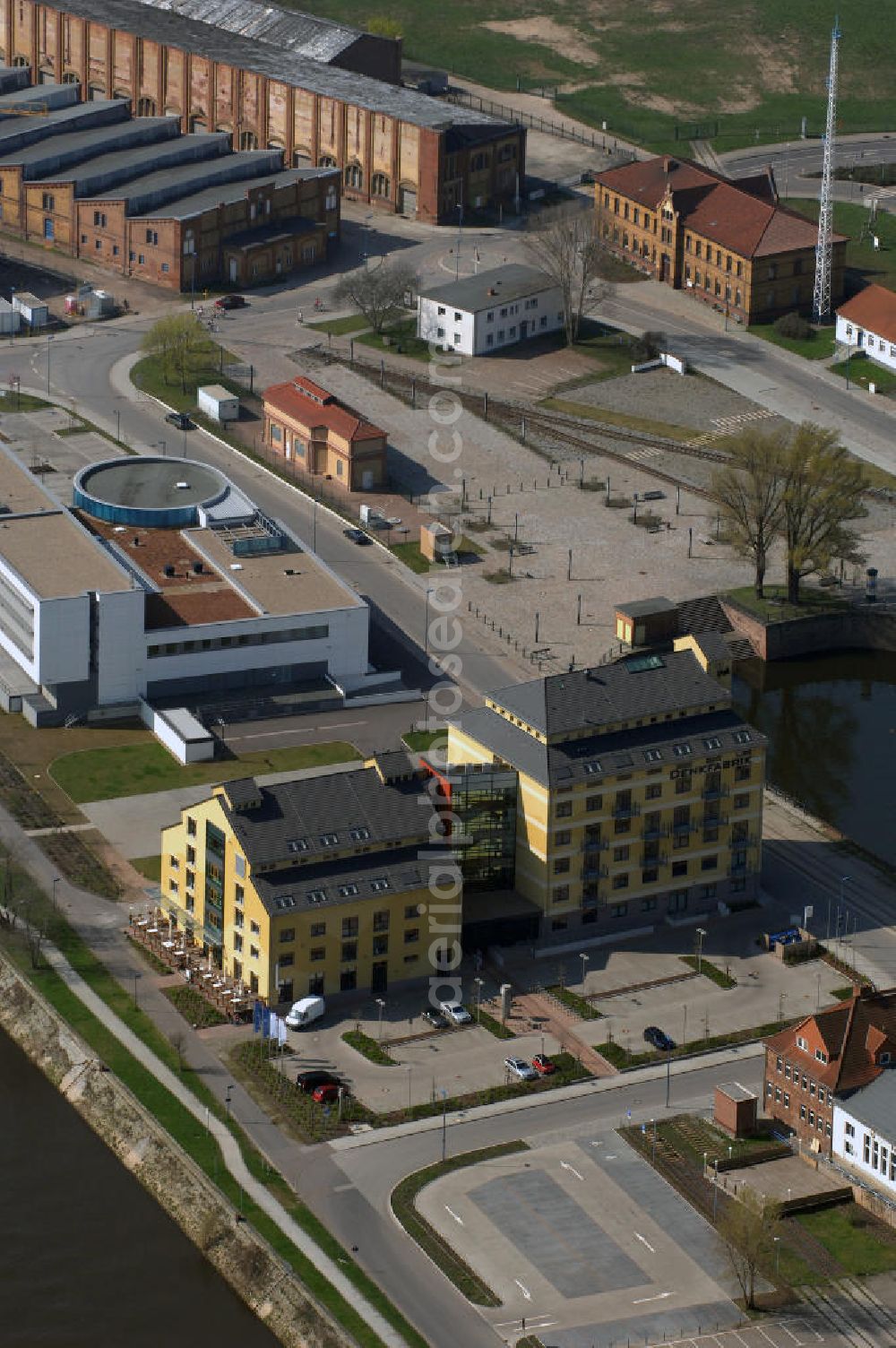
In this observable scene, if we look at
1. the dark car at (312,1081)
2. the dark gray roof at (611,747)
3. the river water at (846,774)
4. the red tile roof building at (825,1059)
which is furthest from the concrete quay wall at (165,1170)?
the river water at (846,774)

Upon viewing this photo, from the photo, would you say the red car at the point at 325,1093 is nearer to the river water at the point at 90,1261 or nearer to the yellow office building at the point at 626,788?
the river water at the point at 90,1261

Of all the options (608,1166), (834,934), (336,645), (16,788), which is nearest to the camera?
(608,1166)

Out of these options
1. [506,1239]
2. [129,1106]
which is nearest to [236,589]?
[129,1106]

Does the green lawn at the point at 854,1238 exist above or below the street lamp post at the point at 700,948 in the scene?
below

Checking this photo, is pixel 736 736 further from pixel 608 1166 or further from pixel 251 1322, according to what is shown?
pixel 251 1322

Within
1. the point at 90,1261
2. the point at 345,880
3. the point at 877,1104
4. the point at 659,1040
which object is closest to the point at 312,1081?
the point at 345,880
